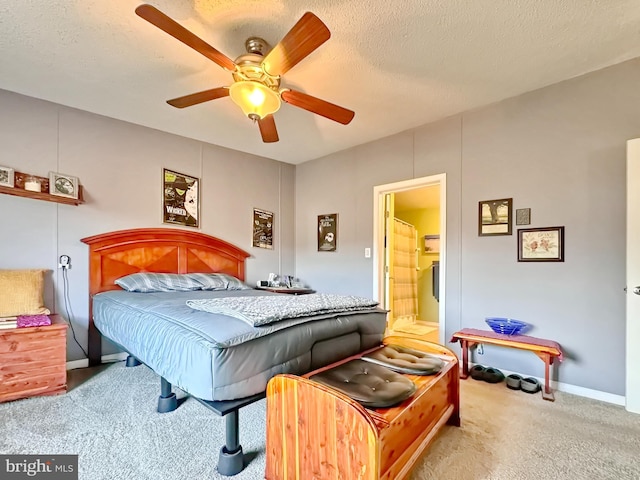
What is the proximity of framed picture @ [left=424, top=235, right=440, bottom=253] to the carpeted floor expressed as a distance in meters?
3.31

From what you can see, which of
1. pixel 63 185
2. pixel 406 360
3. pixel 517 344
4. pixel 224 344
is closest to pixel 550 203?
pixel 517 344

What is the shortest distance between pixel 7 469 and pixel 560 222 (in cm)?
392

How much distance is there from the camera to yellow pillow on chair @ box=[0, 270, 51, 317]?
2.51 meters

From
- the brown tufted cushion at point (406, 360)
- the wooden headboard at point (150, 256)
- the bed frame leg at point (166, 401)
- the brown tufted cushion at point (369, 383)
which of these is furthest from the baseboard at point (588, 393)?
the wooden headboard at point (150, 256)

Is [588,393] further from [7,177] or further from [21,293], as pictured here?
[7,177]

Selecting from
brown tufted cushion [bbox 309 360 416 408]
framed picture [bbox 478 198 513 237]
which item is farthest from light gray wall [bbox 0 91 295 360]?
framed picture [bbox 478 198 513 237]

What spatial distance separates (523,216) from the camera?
9.23ft

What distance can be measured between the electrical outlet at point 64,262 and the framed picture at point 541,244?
4181 mm

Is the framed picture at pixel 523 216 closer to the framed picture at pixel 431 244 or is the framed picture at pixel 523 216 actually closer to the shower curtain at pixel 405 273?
the shower curtain at pixel 405 273

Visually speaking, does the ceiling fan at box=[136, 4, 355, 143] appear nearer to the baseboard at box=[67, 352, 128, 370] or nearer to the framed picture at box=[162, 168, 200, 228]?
the framed picture at box=[162, 168, 200, 228]

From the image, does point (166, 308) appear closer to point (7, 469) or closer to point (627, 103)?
point (7, 469)

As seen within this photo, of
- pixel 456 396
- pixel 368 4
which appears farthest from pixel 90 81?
pixel 456 396

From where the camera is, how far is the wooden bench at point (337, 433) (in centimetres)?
117

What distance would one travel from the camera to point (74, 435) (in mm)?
1860
